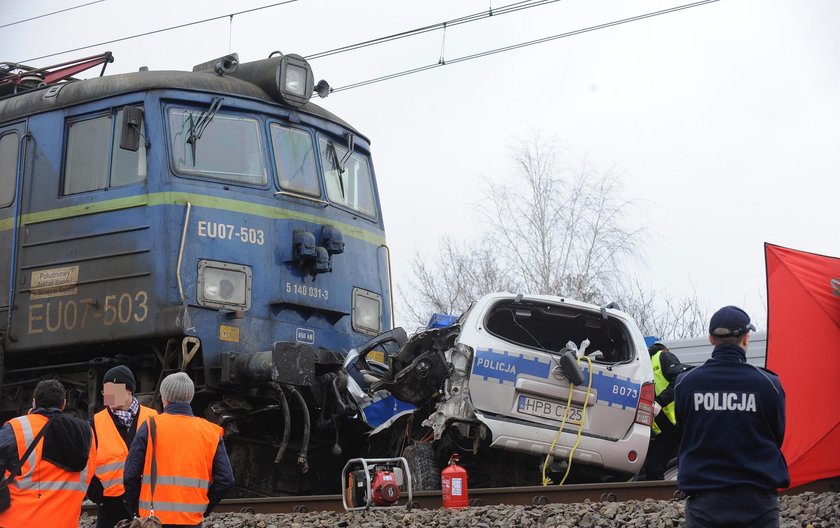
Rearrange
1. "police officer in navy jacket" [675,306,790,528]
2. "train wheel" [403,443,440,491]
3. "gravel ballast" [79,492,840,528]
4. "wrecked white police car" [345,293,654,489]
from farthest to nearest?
"train wheel" [403,443,440,491], "wrecked white police car" [345,293,654,489], "gravel ballast" [79,492,840,528], "police officer in navy jacket" [675,306,790,528]

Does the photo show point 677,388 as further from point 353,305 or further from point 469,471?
point 353,305

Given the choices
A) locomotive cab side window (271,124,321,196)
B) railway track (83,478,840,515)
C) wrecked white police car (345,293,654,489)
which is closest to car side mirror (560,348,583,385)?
wrecked white police car (345,293,654,489)

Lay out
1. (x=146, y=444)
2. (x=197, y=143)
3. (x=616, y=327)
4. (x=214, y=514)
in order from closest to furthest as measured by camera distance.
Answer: (x=146, y=444), (x=214, y=514), (x=616, y=327), (x=197, y=143)

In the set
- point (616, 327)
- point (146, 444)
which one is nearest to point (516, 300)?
point (616, 327)

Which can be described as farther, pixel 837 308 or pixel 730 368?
pixel 837 308

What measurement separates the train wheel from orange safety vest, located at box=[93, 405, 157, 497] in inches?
112

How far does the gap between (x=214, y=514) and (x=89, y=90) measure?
3986 millimetres

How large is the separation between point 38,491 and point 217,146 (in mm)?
5046

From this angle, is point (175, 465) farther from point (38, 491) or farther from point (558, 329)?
point (558, 329)

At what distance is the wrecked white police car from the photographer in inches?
345

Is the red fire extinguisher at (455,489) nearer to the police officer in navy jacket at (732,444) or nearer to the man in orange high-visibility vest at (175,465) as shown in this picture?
the man in orange high-visibility vest at (175,465)

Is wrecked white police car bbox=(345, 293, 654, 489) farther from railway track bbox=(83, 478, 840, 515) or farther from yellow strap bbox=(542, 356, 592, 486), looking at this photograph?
railway track bbox=(83, 478, 840, 515)

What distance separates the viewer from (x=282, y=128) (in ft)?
35.3

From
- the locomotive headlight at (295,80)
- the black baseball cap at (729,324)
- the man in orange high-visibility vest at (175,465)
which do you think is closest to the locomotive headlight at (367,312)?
the locomotive headlight at (295,80)
